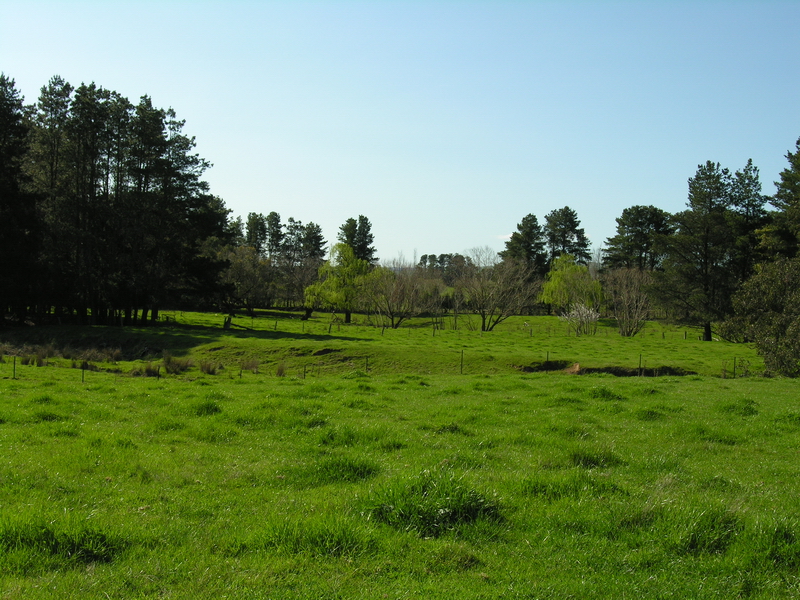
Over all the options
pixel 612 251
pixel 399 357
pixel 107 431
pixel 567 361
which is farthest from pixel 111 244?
pixel 612 251

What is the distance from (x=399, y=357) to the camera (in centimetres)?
3609

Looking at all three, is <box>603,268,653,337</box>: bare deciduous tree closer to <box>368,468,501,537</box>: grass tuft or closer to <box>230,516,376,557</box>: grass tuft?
<box>368,468,501,537</box>: grass tuft

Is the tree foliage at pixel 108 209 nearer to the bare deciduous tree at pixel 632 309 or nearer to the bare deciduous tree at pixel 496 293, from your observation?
the bare deciduous tree at pixel 496 293

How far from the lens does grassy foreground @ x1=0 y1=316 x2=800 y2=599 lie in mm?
5062

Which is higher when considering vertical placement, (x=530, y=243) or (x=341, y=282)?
(x=530, y=243)

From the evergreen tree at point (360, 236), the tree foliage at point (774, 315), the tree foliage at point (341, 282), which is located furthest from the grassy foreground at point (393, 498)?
the evergreen tree at point (360, 236)

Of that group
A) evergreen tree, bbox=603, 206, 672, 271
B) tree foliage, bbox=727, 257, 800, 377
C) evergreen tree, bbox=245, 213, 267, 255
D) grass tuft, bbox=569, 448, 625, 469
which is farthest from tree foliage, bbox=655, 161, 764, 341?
evergreen tree, bbox=245, 213, 267, 255

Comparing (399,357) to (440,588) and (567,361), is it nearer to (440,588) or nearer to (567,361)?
(567,361)

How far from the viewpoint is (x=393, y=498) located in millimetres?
6449

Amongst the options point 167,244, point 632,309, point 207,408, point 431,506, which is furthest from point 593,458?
point 632,309

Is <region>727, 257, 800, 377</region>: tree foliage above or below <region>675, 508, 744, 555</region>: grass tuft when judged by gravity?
above

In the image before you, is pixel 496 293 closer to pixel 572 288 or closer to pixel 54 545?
pixel 572 288

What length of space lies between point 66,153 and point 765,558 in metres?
60.1

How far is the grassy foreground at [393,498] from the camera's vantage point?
5062 millimetres
